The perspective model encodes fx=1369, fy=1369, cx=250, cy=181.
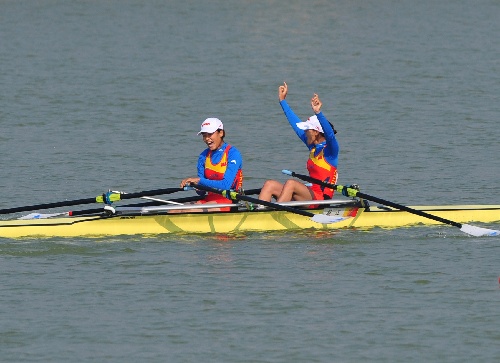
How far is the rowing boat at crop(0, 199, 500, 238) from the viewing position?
1814 cm

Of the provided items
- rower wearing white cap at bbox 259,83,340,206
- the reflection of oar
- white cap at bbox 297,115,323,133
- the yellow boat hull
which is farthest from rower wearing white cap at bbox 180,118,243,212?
white cap at bbox 297,115,323,133

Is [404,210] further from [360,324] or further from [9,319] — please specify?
[9,319]

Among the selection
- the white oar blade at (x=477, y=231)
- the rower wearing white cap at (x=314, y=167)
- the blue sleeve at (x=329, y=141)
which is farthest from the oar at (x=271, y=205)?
the white oar blade at (x=477, y=231)

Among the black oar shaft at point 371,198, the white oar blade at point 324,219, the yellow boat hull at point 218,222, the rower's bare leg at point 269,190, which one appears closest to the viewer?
the yellow boat hull at point 218,222

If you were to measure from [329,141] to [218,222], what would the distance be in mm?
1871

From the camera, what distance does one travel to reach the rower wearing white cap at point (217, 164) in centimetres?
1833

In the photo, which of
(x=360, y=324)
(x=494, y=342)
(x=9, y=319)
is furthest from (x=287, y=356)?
(x=9, y=319)

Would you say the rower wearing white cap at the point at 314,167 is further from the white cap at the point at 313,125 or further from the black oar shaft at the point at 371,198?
the black oar shaft at the point at 371,198

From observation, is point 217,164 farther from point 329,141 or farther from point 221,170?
point 329,141

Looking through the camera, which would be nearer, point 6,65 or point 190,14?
point 6,65

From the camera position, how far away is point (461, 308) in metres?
15.3

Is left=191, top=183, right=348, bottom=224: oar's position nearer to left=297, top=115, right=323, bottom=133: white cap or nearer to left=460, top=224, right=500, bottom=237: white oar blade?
left=297, top=115, right=323, bottom=133: white cap

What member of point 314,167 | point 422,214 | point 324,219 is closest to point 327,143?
point 314,167

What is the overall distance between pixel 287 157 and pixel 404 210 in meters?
7.52
